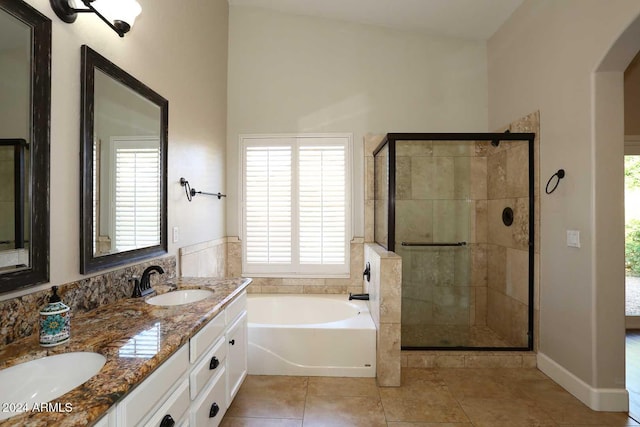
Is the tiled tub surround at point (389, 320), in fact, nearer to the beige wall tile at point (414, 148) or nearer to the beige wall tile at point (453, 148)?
the beige wall tile at point (414, 148)

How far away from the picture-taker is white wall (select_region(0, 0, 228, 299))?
1.33 meters

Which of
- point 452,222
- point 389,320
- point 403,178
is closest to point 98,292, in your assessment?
point 389,320

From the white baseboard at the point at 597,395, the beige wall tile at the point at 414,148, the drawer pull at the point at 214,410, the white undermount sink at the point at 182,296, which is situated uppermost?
Answer: the beige wall tile at the point at 414,148

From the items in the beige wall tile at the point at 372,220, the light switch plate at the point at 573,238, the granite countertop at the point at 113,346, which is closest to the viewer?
the granite countertop at the point at 113,346

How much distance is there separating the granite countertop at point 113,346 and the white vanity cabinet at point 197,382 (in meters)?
0.06

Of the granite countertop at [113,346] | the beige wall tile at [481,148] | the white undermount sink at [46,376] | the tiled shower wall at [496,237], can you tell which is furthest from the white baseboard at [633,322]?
the white undermount sink at [46,376]

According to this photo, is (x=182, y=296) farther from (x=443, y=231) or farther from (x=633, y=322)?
(x=633, y=322)

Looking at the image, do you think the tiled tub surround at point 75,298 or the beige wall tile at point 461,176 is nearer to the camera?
the tiled tub surround at point 75,298

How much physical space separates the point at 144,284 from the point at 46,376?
863 mm

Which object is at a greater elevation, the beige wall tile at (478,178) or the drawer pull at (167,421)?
the beige wall tile at (478,178)

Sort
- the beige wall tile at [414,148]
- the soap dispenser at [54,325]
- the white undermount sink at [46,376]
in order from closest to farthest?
the white undermount sink at [46,376] < the soap dispenser at [54,325] < the beige wall tile at [414,148]

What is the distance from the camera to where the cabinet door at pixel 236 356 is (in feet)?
6.11

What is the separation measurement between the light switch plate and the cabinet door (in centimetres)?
230

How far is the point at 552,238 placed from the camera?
245cm
